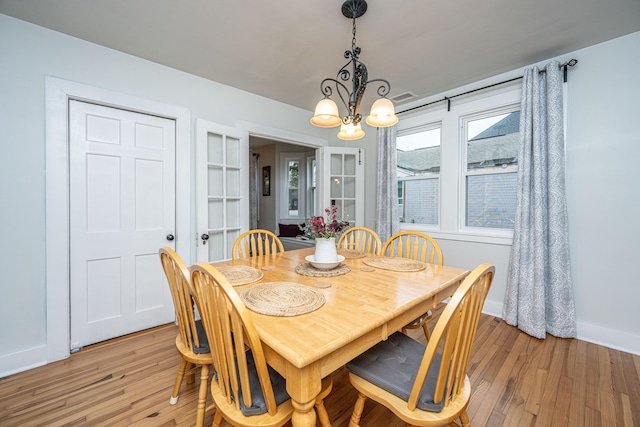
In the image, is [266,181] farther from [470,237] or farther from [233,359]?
[233,359]

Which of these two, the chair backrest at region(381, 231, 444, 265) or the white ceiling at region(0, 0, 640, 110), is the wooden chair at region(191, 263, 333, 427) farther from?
the white ceiling at region(0, 0, 640, 110)

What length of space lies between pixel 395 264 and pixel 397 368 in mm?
812

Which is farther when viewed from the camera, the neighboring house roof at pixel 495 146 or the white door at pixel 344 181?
the white door at pixel 344 181

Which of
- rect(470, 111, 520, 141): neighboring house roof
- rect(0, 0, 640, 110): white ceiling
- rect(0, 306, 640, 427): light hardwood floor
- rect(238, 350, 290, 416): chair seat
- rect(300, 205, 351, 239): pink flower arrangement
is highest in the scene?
rect(0, 0, 640, 110): white ceiling

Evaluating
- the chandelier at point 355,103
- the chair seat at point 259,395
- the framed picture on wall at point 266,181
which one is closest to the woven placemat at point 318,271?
the chair seat at point 259,395

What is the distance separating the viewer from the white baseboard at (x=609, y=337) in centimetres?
213

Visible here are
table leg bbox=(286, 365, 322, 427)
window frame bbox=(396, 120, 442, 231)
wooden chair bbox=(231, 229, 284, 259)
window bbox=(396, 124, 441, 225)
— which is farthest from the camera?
window bbox=(396, 124, 441, 225)

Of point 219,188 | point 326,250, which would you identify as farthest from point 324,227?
point 219,188

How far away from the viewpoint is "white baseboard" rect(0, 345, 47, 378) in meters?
1.88

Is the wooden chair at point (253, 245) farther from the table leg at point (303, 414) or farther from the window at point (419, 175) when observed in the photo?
the window at point (419, 175)

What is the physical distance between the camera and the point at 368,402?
163 cm

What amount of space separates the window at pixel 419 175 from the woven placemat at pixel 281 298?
2.58 metres

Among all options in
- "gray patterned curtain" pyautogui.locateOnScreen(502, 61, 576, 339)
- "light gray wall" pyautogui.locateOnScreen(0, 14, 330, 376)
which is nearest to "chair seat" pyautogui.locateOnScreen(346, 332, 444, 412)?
"gray patterned curtain" pyautogui.locateOnScreen(502, 61, 576, 339)

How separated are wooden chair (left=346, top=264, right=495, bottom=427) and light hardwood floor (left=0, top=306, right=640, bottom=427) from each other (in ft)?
1.71
